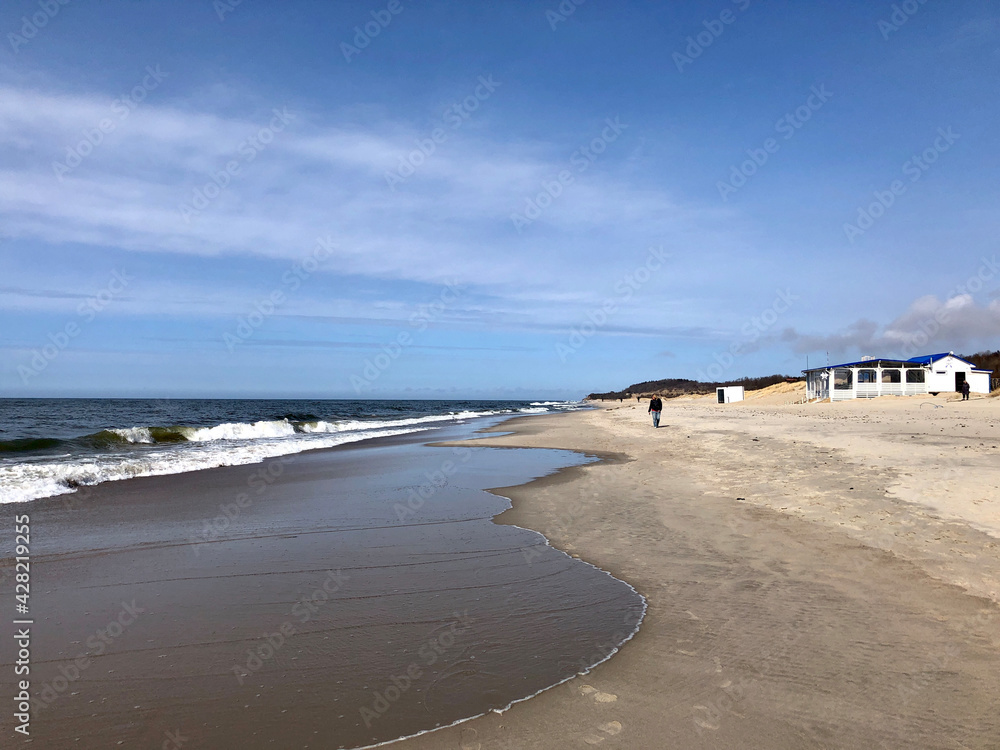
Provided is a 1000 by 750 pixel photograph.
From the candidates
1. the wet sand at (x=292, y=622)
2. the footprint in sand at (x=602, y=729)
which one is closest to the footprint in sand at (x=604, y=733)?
the footprint in sand at (x=602, y=729)

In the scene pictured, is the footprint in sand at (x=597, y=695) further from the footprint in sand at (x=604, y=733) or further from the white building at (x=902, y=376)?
the white building at (x=902, y=376)

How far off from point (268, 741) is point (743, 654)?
125 inches

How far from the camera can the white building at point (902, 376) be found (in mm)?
43906

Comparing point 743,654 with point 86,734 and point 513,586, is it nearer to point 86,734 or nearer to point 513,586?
point 513,586

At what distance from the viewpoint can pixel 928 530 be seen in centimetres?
698

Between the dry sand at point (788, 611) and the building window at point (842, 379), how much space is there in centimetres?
3884

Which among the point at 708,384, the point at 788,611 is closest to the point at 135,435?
the point at 788,611

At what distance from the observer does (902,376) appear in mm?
44344

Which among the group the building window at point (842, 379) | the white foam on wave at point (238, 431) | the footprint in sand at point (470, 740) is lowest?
the white foam on wave at point (238, 431)

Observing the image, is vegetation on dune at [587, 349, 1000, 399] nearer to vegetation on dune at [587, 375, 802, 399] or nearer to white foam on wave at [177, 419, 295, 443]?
vegetation on dune at [587, 375, 802, 399]

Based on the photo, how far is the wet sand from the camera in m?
3.47

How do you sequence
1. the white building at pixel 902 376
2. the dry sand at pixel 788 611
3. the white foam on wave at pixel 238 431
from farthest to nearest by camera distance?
1. the white building at pixel 902 376
2. the white foam on wave at pixel 238 431
3. the dry sand at pixel 788 611

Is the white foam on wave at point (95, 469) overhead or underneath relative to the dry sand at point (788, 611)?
underneath

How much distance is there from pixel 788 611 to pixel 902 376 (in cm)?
4846
